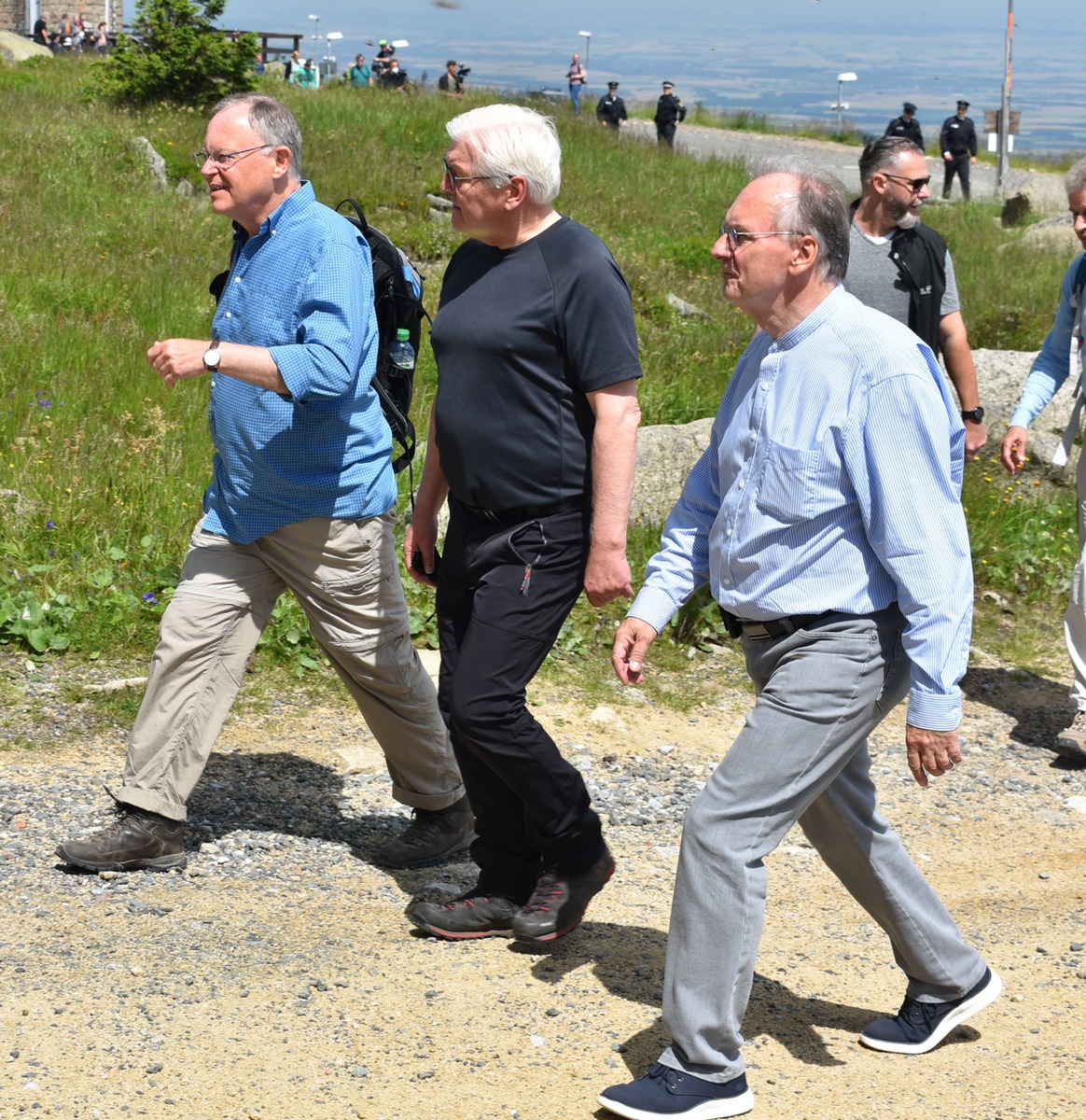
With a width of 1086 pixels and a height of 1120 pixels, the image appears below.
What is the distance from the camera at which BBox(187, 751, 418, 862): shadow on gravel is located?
4.73 m

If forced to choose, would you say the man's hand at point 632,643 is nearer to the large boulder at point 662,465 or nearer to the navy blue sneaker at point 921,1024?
the navy blue sneaker at point 921,1024

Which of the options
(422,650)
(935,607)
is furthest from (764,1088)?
(422,650)

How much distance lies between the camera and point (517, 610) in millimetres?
3670

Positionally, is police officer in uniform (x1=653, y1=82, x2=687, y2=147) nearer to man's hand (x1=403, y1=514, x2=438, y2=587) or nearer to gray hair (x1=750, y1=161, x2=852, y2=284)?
man's hand (x1=403, y1=514, x2=438, y2=587)

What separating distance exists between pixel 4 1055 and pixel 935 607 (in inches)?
91.9

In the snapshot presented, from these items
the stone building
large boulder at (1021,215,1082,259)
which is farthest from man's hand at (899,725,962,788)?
the stone building

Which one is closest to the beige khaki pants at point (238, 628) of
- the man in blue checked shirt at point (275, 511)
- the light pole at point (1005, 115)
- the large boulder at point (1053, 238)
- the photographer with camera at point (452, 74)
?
the man in blue checked shirt at point (275, 511)

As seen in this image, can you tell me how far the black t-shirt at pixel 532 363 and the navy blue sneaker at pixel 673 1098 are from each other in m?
1.45

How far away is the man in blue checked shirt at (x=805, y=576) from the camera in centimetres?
295

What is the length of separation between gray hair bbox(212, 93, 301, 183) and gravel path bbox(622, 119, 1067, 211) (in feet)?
75.2

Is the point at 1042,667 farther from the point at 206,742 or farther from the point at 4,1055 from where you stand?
the point at 4,1055

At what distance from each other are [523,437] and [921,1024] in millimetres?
1793

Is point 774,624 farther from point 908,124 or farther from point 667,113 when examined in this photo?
point 667,113

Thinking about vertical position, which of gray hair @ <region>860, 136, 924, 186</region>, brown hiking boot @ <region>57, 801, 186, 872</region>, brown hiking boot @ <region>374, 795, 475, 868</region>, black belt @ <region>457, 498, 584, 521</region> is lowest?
brown hiking boot @ <region>374, 795, 475, 868</region>
